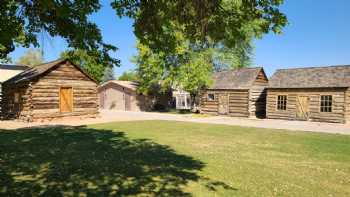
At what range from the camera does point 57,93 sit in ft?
83.8

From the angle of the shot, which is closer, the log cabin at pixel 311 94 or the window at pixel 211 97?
the log cabin at pixel 311 94

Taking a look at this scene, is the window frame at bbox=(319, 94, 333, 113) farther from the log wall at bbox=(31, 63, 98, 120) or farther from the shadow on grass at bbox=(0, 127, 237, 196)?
the log wall at bbox=(31, 63, 98, 120)

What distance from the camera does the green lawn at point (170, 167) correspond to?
22.7 feet

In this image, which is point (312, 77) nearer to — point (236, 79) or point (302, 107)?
point (302, 107)

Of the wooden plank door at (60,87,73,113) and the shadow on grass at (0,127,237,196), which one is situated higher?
the wooden plank door at (60,87,73,113)

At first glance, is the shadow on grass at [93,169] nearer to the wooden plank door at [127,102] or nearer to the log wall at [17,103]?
the log wall at [17,103]

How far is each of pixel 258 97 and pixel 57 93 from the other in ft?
64.2

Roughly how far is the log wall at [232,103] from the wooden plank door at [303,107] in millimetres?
5216

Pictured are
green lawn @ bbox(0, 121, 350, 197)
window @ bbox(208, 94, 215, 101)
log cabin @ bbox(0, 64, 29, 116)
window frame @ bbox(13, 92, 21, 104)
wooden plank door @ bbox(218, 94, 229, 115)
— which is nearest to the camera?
green lawn @ bbox(0, 121, 350, 197)

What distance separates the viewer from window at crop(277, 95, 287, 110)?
29.8 meters

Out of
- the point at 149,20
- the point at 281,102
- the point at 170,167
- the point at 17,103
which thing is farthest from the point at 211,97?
the point at 149,20

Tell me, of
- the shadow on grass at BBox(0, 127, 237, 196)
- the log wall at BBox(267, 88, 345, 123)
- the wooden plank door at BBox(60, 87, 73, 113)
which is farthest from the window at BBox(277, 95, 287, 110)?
the shadow on grass at BBox(0, 127, 237, 196)

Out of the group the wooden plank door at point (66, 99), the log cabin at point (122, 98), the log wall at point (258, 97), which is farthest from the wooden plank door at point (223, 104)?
the wooden plank door at point (66, 99)

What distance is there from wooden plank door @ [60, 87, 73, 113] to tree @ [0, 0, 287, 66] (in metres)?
18.1
